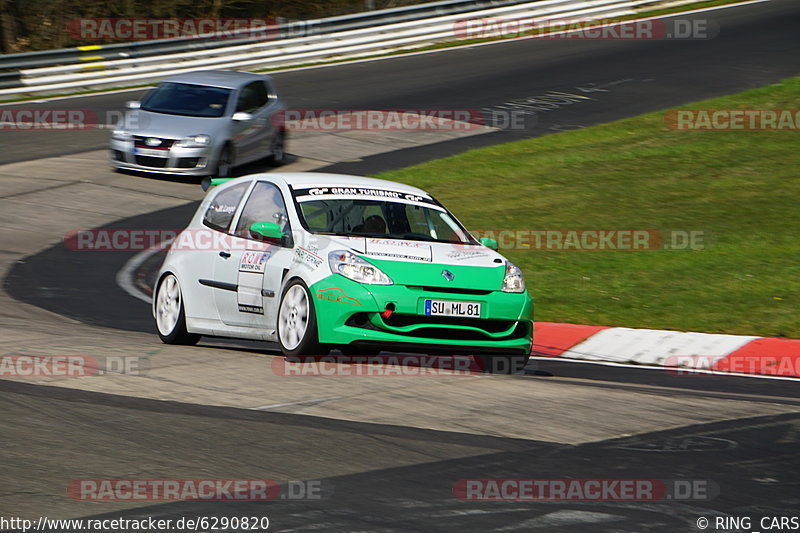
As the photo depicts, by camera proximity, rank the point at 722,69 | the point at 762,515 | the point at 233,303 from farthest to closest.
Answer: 1. the point at 722,69
2. the point at 233,303
3. the point at 762,515

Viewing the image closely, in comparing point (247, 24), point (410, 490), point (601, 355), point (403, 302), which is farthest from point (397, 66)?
point (410, 490)

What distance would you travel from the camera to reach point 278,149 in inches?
925

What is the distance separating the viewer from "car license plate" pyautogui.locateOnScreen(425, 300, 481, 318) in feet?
30.9

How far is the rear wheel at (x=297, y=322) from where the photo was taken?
938 cm

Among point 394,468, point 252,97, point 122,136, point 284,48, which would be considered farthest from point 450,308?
point 284,48

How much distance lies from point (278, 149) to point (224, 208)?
12.5m

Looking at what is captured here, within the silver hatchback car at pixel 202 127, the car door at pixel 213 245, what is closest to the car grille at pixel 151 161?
the silver hatchback car at pixel 202 127

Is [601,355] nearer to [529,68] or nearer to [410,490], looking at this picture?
[410,490]

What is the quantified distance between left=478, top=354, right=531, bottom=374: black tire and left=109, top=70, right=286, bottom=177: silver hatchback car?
1195 cm

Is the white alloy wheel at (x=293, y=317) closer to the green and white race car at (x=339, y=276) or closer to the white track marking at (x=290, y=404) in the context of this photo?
the green and white race car at (x=339, y=276)

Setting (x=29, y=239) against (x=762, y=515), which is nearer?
(x=762, y=515)

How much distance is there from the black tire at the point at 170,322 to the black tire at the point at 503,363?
2635 mm

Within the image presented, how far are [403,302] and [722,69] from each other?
2227cm

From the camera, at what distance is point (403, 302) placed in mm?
9375
